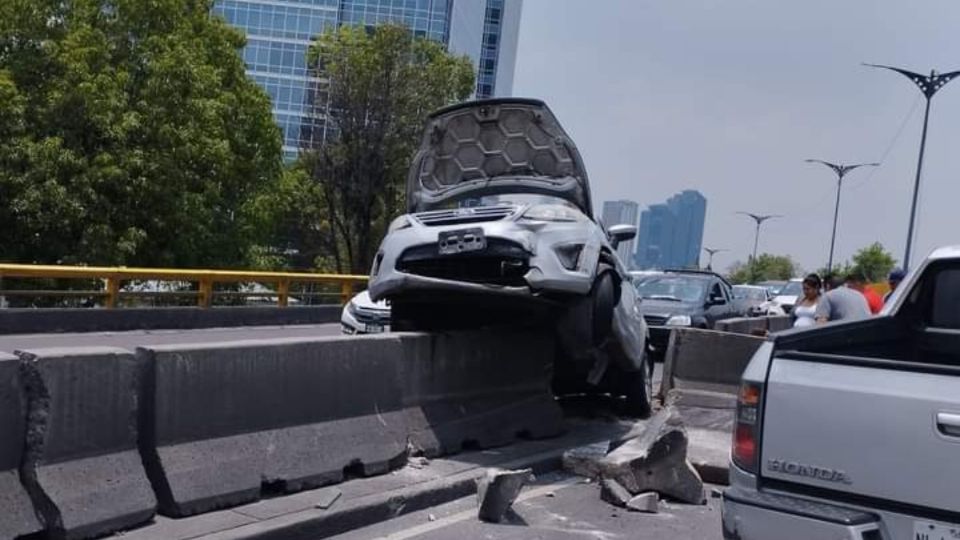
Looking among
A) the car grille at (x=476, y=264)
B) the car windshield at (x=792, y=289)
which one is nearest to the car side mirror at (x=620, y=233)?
the car grille at (x=476, y=264)

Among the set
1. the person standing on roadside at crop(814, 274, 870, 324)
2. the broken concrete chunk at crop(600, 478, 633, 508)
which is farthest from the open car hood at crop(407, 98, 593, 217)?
the person standing on roadside at crop(814, 274, 870, 324)

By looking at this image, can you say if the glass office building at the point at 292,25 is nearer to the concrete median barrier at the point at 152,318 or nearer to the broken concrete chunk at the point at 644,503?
the concrete median barrier at the point at 152,318

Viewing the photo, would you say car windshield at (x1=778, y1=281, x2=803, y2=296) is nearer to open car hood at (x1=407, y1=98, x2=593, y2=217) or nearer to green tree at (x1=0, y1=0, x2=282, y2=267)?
green tree at (x1=0, y1=0, x2=282, y2=267)

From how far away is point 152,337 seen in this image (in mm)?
17172

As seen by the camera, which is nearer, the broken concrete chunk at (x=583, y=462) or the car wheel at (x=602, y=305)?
the broken concrete chunk at (x=583, y=462)

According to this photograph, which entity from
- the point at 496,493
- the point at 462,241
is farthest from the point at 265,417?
the point at 462,241

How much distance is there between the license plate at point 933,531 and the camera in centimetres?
388

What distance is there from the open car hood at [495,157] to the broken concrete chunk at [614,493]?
2982mm

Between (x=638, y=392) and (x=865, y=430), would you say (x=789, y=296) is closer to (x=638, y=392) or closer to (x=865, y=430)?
(x=638, y=392)

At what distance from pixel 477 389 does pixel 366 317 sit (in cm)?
417

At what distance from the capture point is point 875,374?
13.7ft

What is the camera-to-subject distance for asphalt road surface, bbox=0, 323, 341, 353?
48.6ft

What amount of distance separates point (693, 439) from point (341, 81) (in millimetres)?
28556

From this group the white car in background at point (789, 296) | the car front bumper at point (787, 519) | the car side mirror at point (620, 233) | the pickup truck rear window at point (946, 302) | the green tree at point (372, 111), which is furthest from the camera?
the green tree at point (372, 111)
